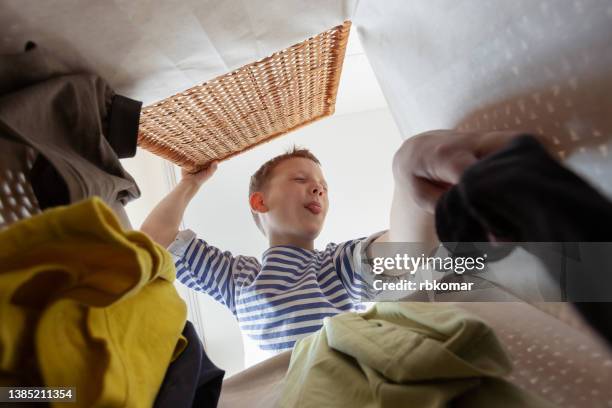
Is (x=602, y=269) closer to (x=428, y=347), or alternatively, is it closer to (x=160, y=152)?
(x=428, y=347)

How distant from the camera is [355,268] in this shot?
0.77 meters

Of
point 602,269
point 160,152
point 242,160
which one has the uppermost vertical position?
point 242,160

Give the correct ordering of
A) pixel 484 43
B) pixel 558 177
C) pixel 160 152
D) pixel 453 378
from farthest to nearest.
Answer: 1. pixel 160 152
2. pixel 484 43
3. pixel 453 378
4. pixel 558 177

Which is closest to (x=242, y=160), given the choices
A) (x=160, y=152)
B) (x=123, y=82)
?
(x=160, y=152)

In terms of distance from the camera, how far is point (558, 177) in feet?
0.53

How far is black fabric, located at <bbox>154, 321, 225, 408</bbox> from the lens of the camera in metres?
0.29

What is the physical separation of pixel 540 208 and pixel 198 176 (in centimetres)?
79

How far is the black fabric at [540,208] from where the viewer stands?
149 mm

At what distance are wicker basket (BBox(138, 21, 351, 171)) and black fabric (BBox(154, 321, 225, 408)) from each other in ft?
1.10

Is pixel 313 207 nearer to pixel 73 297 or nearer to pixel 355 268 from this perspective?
pixel 355 268

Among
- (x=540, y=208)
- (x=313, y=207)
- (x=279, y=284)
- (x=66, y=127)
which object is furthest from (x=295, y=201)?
(x=540, y=208)

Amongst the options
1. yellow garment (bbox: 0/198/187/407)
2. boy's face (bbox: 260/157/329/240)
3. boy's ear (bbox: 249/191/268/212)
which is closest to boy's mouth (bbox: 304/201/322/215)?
boy's face (bbox: 260/157/329/240)

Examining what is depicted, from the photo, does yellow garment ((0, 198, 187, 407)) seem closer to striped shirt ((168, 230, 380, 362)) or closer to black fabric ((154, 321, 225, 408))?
black fabric ((154, 321, 225, 408))

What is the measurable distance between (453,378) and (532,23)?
27 cm
